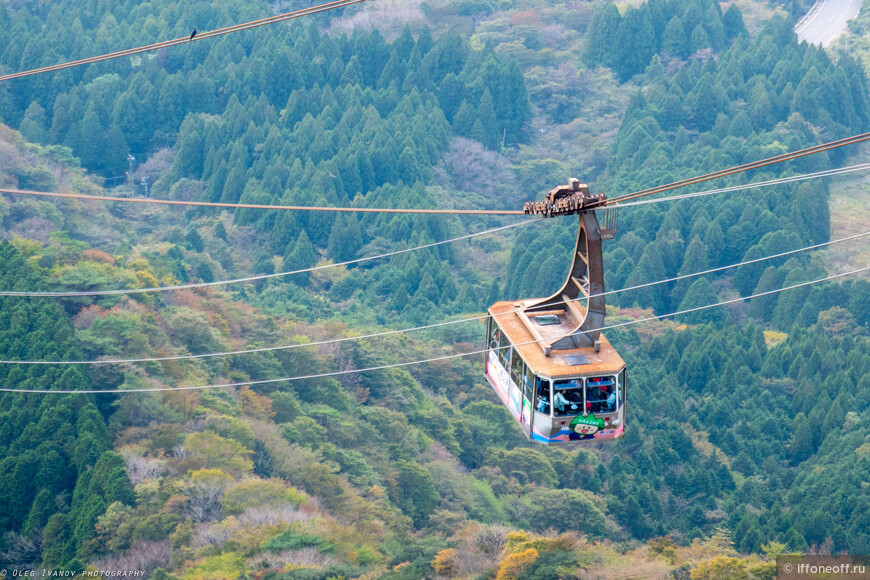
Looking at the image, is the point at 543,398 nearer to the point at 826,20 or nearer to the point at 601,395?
the point at 601,395

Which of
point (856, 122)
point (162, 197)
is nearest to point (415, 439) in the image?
point (162, 197)

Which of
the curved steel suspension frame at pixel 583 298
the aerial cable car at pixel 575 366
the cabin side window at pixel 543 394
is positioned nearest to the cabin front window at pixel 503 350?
the aerial cable car at pixel 575 366

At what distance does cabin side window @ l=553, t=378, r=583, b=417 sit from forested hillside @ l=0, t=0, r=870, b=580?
58.7 feet

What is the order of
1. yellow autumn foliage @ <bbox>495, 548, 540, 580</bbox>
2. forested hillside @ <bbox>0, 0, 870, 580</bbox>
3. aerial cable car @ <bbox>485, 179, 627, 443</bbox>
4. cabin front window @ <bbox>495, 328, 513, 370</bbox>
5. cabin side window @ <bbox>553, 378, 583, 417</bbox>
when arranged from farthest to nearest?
forested hillside @ <bbox>0, 0, 870, 580</bbox> → yellow autumn foliage @ <bbox>495, 548, 540, 580</bbox> → cabin front window @ <bbox>495, 328, 513, 370</bbox> → cabin side window @ <bbox>553, 378, 583, 417</bbox> → aerial cable car @ <bbox>485, 179, 627, 443</bbox>

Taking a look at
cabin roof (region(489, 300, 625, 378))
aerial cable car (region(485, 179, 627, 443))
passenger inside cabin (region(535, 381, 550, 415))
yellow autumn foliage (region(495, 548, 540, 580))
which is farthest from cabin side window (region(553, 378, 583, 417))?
yellow autumn foliage (region(495, 548, 540, 580))

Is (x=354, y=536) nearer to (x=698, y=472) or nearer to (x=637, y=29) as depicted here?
(x=698, y=472)

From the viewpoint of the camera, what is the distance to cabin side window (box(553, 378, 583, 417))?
24391 millimetres

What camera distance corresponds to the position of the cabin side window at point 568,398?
960 inches

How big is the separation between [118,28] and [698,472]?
2204 inches

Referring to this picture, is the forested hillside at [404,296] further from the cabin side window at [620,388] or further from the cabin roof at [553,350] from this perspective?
the cabin side window at [620,388]

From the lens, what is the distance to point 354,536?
145 feet

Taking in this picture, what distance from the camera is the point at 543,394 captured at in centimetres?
2442

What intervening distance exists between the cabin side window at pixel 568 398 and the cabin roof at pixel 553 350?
316mm

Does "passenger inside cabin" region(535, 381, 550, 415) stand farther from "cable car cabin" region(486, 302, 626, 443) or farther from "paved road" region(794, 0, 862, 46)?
"paved road" region(794, 0, 862, 46)
